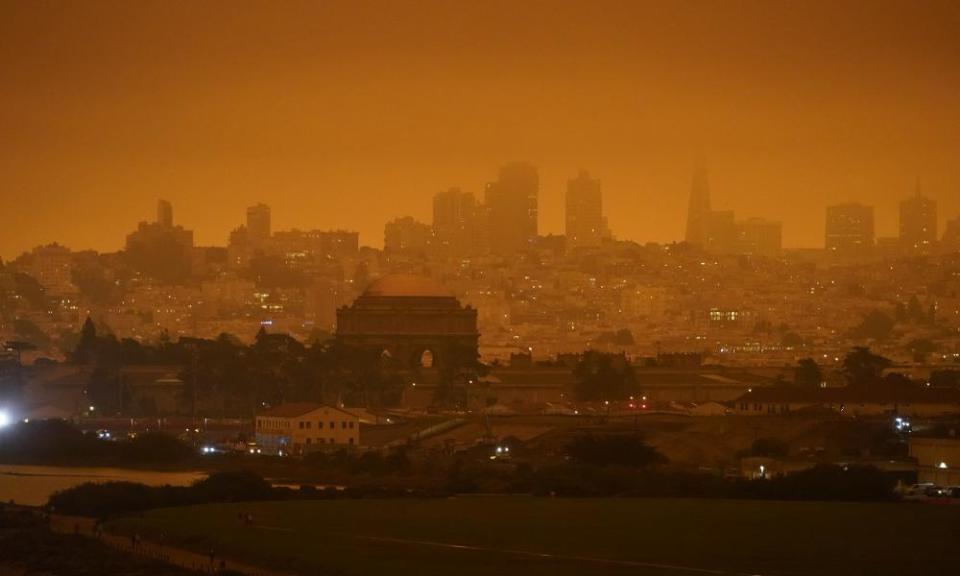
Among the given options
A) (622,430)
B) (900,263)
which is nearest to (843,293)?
(900,263)

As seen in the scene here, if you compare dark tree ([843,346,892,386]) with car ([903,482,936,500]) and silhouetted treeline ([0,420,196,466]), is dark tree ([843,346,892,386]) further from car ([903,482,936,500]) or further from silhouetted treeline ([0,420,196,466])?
car ([903,482,936,500])

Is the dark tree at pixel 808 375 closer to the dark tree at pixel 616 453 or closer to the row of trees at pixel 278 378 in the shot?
the row of trees at pixel 278 378

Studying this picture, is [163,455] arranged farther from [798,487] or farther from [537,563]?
[537,563]

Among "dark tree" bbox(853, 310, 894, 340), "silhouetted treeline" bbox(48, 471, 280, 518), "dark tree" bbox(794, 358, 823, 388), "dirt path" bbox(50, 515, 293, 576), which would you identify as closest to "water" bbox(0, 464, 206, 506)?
"silhouetted treeline" bbox(48, 471, 280, 518)

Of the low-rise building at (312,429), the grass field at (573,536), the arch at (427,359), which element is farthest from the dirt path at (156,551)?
the arch at (427,359)

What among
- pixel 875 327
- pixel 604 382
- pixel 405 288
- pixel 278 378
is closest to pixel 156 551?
pixel 278 378

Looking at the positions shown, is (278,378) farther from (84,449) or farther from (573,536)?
(573,536)
